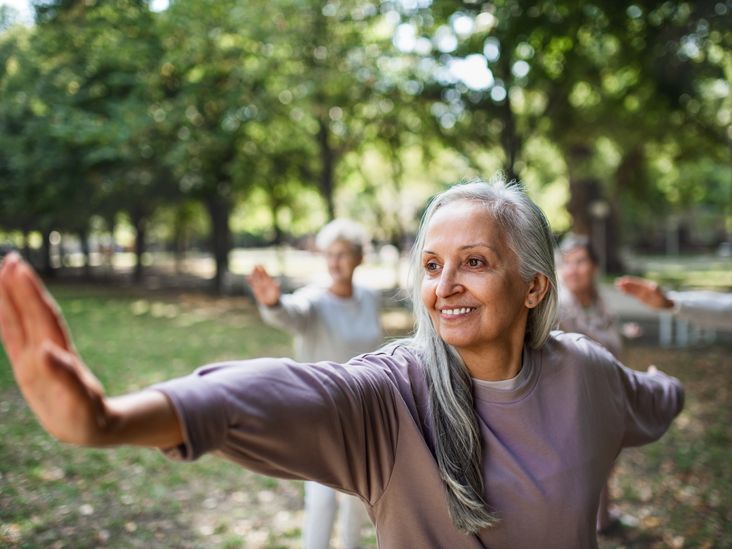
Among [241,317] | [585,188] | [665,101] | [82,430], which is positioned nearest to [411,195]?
[585,188]

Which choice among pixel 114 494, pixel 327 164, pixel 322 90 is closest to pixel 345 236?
pixel 114 494

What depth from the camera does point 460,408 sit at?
1.72 meters

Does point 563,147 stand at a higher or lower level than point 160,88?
lower

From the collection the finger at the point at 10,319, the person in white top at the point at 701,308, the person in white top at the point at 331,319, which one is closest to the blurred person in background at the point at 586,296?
the person in white top at the point at 701,308

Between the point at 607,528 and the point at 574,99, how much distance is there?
11792 mm

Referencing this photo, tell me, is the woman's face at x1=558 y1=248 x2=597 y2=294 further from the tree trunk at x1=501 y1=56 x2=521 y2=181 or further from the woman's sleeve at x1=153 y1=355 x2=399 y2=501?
the tree trunk at x1=501 y1=56 x2=521 y2=181

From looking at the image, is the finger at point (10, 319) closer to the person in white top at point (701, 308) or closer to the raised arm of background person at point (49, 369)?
the raised arm of background person at point (49, 369)

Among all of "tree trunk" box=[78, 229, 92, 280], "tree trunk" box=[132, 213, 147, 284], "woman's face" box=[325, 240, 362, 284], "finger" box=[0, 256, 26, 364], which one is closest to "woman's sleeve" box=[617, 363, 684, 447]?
"finger" box=[0, 256, 26, 364]

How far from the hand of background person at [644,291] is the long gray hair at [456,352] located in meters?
1.51

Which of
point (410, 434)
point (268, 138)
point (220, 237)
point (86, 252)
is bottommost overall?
point (86, 252)

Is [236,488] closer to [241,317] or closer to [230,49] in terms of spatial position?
[230,49]

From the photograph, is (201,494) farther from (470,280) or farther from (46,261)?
(46,261)

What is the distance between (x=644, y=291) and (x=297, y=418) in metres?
2.56

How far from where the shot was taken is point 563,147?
14.0 m
